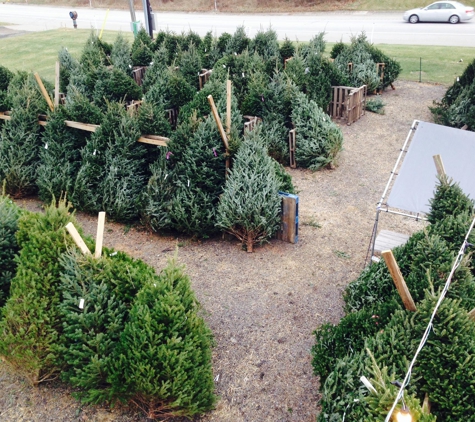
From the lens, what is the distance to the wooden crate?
822 centimetres

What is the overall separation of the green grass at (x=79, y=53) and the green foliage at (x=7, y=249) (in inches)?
558

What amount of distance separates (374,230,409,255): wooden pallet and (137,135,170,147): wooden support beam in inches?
161

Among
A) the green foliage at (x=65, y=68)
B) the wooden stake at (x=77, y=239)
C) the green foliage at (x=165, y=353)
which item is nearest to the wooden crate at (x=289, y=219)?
the green foliage at (x=165, y=353)

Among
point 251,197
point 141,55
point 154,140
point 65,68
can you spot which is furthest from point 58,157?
point 141,55

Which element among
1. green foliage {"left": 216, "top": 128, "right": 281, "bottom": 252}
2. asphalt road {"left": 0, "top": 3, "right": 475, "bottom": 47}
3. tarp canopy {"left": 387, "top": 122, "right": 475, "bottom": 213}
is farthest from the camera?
asphalt road {"left": 0, "top": 3, "right": 475, "bottom": 47}

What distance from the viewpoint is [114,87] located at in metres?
12.5

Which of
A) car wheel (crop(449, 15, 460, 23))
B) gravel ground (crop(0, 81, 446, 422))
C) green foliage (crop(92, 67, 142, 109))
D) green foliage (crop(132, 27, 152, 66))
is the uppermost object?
car wheel (crop(449, 15, 460, 23))

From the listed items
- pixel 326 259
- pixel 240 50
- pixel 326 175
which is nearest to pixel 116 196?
pixel 326 259

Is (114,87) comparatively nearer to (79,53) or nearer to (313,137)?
(313,137)

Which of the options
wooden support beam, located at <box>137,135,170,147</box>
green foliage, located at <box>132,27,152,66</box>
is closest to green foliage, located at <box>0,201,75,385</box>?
wooden support beam, located at <box>137,135,170,147</box>

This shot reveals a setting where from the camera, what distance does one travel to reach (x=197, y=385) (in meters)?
4.95

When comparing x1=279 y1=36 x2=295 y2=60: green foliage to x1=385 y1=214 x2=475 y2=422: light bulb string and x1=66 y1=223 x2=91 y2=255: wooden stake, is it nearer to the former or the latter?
x1=385 y1=214 x2=475 y2=422: light bulb string

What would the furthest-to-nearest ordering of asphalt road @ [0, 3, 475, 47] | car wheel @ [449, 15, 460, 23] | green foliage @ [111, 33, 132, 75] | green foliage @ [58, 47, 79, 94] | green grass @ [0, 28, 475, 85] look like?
car wheel @ [449, 15, 460, 23], asphalt road @ [0, 3, 475, 47], green grass @ [0, 28, 475, 85], green foliage @ [111, 33, 132, 75], green foliage @ [58, 47, 79, 94]

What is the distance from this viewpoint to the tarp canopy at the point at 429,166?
7102 millimetres
